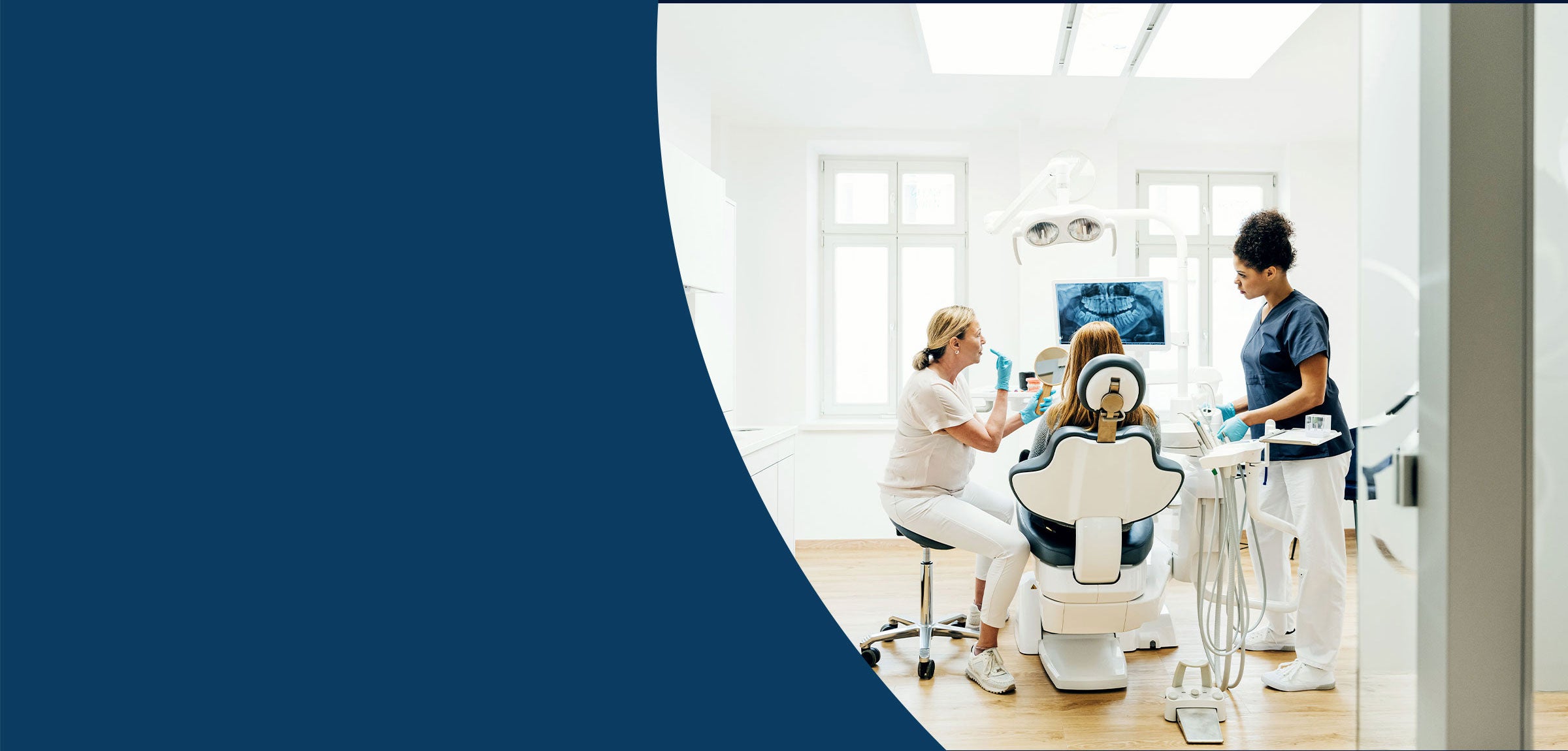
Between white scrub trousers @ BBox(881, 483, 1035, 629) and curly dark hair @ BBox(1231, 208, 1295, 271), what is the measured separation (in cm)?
84

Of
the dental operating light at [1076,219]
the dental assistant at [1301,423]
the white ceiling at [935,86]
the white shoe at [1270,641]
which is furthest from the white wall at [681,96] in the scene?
the white shoe at [1270,641]

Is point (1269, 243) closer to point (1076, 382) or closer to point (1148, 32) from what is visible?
point (1076, 382)

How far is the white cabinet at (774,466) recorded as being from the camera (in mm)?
2873

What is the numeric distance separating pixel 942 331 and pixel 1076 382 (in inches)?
16.7

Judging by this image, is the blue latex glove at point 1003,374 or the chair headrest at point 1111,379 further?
the blue latex glove at point 1003,374

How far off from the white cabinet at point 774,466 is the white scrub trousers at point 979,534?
0.51m

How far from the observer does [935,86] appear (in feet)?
11.6

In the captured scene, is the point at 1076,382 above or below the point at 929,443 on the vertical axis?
above

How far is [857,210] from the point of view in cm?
488

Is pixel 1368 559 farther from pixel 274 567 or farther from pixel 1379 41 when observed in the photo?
pixel 274 567

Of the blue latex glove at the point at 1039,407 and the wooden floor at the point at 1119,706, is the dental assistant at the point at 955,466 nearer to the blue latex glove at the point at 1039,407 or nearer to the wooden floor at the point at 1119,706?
the blue latex glove at the point at 1039,407

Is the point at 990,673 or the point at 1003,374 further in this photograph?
the point at 1003,374

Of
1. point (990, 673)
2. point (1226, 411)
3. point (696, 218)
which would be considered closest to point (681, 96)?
point (696, 218)

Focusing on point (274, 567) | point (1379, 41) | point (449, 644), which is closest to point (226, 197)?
point (274, 567)
